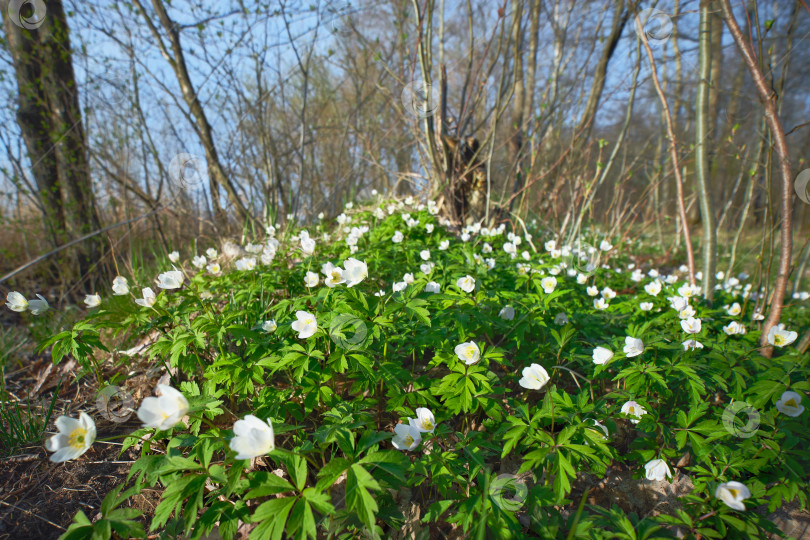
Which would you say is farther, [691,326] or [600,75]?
[600,75]

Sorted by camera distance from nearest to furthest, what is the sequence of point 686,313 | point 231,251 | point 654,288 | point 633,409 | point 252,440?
point 252,440 < point 633,409 < point 686,313 < point 654,288 < point 231,251

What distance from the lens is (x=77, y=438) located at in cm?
121

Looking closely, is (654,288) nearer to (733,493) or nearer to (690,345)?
(690,345)

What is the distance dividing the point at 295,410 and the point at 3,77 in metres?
6.39

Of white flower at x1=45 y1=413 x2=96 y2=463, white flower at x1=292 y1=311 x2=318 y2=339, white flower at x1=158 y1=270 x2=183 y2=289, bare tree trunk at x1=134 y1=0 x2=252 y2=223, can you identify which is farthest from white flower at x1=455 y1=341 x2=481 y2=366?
bare tree trunk at x1=134 y1=0 x2=252 y2=223

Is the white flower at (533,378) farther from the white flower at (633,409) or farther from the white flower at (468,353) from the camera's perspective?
the white flower at (633,409)

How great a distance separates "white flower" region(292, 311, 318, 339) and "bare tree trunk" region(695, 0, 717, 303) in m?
2.80

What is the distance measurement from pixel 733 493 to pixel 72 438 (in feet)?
7.06

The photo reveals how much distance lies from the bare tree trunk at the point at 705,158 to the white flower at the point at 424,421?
2.50m

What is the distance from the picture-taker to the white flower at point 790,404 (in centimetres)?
148

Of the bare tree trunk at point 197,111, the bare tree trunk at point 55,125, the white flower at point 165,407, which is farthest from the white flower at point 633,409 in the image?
the bare tree trunk at point 55,125

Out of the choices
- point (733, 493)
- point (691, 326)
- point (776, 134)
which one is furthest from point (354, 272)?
point (776, 134)

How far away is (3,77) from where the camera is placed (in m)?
4.73

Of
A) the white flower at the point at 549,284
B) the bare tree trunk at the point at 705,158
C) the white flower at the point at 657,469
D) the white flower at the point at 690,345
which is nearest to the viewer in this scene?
the white flower at the point at 657,469
